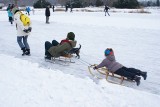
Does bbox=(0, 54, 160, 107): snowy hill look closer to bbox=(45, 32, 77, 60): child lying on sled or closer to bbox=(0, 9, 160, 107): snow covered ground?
bbox=(0, 9, 160, 107): snow covered ground

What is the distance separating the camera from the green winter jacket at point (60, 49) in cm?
812

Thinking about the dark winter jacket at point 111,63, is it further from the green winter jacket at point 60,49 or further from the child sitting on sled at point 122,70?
the green winter jacket at point 60,49

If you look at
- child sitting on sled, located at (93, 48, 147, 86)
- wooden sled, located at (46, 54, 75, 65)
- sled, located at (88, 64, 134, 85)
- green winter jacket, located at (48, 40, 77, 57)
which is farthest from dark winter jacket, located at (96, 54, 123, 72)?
wooden sled, located at (46, 54, 75, 65)

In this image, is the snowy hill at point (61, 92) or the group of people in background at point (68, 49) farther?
the group of people in background at point (68, 49)

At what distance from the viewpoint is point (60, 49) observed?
8125 millimetres

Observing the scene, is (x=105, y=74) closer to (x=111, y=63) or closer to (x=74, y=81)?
(x=111, y=63)

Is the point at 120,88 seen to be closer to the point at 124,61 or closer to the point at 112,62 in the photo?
the point at 112,62

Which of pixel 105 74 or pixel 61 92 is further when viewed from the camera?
pixel 105 74

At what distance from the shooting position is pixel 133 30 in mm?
15602

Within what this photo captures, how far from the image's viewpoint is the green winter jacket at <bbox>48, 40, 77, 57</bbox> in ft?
26.6

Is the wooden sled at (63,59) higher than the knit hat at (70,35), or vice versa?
the knit hat at (70,35)

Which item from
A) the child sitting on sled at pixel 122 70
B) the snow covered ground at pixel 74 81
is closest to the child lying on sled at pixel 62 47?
the snow covered ground at pixel 74 81

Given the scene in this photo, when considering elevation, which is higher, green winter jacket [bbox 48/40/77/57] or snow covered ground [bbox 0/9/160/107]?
green winter jacket [bbox 48/40/77/57]

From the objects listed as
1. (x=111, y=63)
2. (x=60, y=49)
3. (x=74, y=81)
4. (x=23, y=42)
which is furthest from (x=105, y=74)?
(x=23, y=42)
